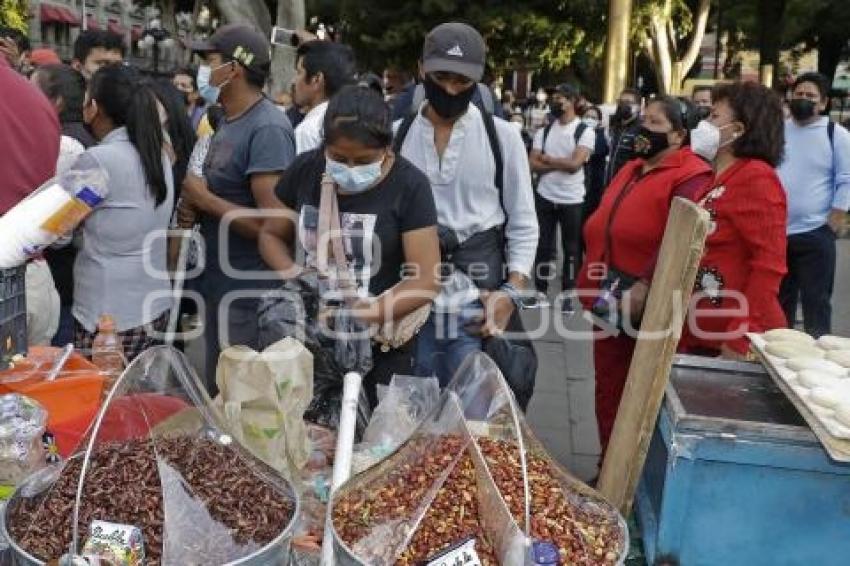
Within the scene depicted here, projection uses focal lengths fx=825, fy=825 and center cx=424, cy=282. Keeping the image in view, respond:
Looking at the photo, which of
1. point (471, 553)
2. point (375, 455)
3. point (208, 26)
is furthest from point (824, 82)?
point (208, 26)

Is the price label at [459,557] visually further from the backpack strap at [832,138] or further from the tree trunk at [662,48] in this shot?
the tree trunk at [662,48]

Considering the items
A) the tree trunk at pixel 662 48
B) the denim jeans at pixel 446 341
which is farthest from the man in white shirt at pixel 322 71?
the tree trunk at pixel 662 48

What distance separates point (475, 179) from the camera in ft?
9.53

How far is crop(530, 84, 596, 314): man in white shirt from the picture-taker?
727 cm

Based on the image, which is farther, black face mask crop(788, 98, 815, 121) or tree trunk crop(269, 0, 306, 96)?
tree trunk crop(269, 0, 306, 96)

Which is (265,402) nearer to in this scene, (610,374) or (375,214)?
(375,214)

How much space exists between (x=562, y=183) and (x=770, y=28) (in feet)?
54.9

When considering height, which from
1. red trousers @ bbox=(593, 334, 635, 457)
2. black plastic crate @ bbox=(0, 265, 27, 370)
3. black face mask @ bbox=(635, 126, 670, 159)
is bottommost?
red trousers @ bbox=(593, 334, 635, 457)

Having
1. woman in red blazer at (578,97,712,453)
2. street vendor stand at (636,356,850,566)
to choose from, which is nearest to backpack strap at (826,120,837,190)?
woman in red blazer at (578,97,712,453)

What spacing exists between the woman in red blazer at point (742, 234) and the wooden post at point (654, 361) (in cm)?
80

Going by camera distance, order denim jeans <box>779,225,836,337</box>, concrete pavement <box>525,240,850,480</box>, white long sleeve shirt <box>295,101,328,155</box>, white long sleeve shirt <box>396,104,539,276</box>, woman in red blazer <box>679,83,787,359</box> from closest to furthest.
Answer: white long sleeve shirt <box>396,104,539,276</box> → woman in red blazer <box>679,83,787,359</box> → white long sleeve shirt <box>295,101,328,155</box> → concrete pavement <box>525,240,850,480</box> → denim jeans <box>779,225,836,337</box>

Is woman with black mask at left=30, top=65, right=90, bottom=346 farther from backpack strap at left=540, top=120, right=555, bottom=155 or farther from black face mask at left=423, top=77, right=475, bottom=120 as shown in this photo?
backpack strap at left=540, top=120, right=555, bottom=155

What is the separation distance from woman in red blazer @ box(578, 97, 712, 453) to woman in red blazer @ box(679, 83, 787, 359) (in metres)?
0.15

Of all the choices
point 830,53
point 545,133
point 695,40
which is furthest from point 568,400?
point 830,53
